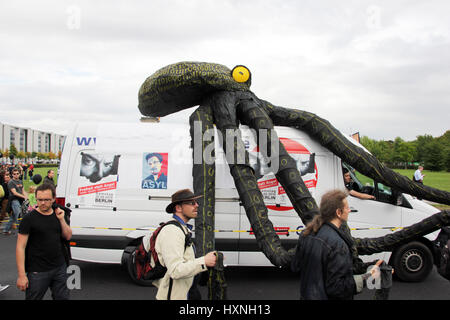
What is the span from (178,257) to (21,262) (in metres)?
1.70

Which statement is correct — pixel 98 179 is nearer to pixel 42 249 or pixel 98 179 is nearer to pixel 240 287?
pixel 42 249

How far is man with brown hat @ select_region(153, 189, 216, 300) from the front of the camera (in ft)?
8.39

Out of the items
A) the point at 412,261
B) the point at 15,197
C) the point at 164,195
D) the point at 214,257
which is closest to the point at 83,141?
the point at 164,195

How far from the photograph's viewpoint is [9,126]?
13175cm

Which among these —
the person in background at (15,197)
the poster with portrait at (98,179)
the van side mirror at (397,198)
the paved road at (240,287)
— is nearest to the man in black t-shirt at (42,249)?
the paved road at (240,287)

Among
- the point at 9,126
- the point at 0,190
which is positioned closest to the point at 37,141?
the point at 9,126

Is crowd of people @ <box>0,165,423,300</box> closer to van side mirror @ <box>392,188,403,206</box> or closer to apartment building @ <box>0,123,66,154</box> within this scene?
van side mirror @ <box>392,188,403,206</box>

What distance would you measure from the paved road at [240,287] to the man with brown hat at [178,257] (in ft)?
8.50

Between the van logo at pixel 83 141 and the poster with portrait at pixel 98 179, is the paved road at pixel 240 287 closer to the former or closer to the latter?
the poster with portrait at pixel 98 179
